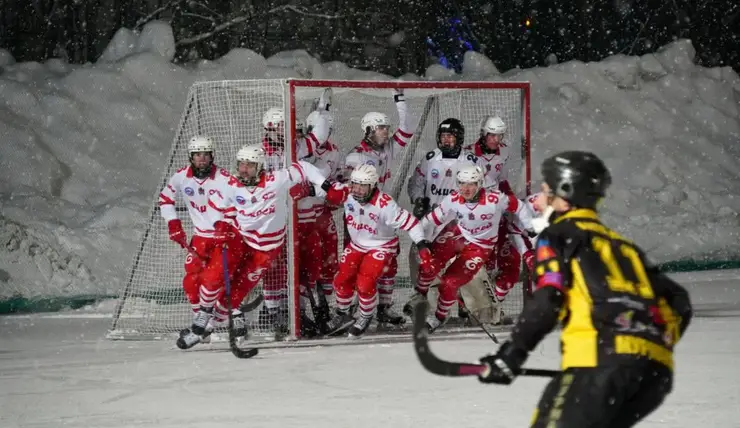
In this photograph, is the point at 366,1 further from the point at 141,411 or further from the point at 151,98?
the point at 141,411

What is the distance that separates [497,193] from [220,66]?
701 cm

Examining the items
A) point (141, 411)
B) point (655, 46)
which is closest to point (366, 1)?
point (655, 46)

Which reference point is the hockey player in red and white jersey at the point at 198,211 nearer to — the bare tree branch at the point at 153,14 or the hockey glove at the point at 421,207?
A: the hockey glove at the point at 421,207

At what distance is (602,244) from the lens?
340 centimetres

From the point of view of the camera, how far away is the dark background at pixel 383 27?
49.9 ft

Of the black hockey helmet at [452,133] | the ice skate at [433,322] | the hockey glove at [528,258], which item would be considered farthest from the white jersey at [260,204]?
the hockey glove at [528,258]

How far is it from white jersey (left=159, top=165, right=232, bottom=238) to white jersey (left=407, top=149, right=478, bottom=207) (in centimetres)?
140

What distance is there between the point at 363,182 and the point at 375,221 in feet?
0.93

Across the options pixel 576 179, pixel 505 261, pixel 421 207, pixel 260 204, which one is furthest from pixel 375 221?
pixel 576 179

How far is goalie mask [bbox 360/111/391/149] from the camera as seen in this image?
911cm

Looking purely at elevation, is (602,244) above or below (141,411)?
above

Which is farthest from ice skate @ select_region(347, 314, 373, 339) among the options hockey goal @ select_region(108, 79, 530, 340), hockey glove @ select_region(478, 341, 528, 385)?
hockey glove @ select_region(478, 341, 528, 385)

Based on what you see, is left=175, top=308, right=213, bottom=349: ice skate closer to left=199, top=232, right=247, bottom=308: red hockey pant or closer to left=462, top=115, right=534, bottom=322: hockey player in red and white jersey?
left=199, top=232, right=247, bottom=308: red hockey pant

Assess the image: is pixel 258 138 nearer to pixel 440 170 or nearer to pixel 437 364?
pixel 440 170
